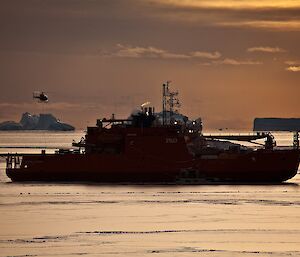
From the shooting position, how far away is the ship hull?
2354 inches

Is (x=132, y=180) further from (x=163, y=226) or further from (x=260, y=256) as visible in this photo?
(x=260, y=256)

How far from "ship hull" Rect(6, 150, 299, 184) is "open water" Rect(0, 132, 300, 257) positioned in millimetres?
676

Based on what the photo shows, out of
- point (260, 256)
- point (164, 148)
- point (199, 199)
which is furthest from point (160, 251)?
point (164, 148)

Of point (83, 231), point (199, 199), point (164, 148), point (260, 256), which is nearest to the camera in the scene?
point (260, 256)

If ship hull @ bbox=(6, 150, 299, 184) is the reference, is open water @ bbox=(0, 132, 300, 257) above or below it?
below

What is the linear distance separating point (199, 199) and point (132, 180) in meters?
8.28

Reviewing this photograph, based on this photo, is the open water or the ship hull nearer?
the open water

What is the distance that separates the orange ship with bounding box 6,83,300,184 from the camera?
59.7 m

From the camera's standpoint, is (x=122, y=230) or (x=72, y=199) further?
(x=72, y=199)

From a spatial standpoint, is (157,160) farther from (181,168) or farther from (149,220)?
(149,220)

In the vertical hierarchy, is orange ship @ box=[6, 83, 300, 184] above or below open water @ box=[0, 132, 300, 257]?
above

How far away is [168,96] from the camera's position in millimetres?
63031

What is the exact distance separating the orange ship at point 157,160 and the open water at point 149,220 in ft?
2.49

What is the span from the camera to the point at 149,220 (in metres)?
42.5
